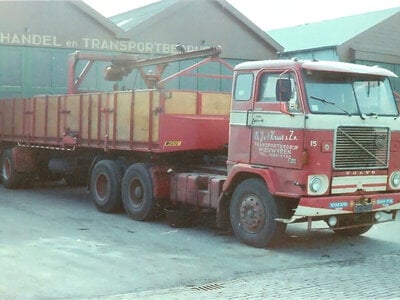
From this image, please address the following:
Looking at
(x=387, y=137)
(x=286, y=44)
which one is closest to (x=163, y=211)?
(x=387, y=137)

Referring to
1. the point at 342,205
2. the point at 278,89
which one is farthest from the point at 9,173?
the point at 342,205

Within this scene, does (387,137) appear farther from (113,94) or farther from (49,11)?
(49,11)

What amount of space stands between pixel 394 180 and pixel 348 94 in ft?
4.94

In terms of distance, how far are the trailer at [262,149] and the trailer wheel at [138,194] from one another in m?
0.02

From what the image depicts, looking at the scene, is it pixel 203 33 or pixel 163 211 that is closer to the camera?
pixel 163 211

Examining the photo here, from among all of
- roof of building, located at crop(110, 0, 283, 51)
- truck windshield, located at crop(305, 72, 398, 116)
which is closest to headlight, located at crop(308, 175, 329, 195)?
truck windshield, located at crop(305, 72, 398, 116)

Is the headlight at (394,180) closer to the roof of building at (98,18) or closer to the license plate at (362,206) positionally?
the license plate at (362,206)

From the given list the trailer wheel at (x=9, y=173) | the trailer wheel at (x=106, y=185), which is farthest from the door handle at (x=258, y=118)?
the trailer wheel at (x=9, y=173)

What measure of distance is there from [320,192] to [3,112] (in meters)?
10.6

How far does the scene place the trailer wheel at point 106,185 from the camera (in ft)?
38.0

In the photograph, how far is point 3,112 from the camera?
53.4ft

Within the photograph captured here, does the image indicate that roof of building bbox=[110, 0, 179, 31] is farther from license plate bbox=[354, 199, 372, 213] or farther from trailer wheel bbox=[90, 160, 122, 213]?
license plate bbox=[354, 199, 372, 213]

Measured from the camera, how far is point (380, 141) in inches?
346

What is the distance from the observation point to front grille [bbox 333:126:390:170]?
27.6ft
